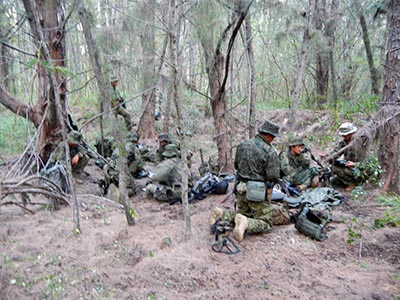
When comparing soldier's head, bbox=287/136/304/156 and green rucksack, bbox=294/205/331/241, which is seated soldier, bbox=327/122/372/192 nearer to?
soldier's head, bbox=287/136/304/156

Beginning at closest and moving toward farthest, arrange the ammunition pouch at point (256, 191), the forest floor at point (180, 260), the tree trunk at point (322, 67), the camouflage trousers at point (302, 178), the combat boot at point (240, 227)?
1. the forest floor at point (180, 260)
2. the combat boot at point (240, 227)
3. the ammunition pouch at point (256, 191)
4. the camouflage trousers at point (302, 178)
5. the tree trunk at point (322, 67)

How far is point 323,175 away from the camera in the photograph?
700 centimetres

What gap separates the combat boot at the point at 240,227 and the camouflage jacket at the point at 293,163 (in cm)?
236

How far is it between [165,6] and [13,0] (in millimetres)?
2424

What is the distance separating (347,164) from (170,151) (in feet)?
11.1

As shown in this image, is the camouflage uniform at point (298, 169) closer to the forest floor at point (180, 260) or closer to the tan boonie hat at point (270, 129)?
the forest floor at point (180, 260)

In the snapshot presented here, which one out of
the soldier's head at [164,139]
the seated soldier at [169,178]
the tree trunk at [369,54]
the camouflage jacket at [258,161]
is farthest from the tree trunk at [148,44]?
the tree trunk at [369,54]

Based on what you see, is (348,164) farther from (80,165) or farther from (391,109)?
(80,165)

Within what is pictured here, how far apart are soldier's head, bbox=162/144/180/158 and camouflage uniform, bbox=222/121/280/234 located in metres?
1.90

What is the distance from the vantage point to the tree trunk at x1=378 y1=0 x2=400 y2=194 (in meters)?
5.48

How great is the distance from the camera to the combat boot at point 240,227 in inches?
179

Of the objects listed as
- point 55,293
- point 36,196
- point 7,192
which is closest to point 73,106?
point 36,196

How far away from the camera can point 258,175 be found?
4867 millimetres

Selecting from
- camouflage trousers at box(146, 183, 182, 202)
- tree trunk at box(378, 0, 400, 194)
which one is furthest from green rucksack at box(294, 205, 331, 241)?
camouflage trousers at box(146, 183, 182, 202)
